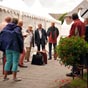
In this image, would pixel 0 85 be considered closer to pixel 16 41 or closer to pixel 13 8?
pixel 16 41

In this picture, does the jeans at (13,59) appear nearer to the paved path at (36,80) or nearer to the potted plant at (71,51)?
the paved path at (36,80)

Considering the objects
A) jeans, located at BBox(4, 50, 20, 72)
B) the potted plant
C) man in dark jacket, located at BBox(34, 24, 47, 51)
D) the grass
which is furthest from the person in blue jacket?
man in dark jacket, located at BBox(34, 24, 47, 51)

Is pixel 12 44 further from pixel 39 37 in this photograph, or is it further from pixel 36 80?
pixel 39 37

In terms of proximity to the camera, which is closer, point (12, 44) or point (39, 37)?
point (12, 44)

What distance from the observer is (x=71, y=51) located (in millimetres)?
9828

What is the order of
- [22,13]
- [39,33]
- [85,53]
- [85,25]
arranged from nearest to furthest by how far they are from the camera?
[85,53] → [85,25] → [39,33] → [22,13]

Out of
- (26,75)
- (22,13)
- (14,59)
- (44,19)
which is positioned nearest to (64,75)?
(26,75)

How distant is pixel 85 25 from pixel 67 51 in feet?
7.74

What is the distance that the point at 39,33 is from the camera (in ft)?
59.0

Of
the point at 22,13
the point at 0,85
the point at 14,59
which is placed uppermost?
the point at 22,13

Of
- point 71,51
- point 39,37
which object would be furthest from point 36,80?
point 39,37

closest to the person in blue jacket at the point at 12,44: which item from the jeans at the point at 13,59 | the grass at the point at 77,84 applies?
the jeans at the point at 13,59

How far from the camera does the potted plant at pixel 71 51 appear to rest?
383 inches

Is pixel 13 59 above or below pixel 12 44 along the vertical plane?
below
